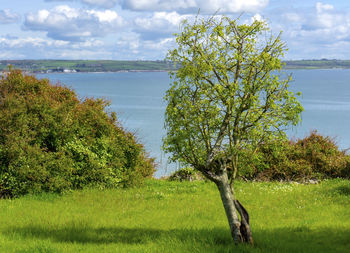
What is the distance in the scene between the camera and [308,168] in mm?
24031

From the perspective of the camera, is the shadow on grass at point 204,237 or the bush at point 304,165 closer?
the shadow on grass at point 204,237

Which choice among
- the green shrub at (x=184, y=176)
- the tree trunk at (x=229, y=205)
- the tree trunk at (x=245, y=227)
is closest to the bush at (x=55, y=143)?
the green shrub at (x=184, y=176)

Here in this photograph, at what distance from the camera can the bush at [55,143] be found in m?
18.9

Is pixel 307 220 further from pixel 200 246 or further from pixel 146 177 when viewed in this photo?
pixel 146 177

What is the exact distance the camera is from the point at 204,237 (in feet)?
38.3

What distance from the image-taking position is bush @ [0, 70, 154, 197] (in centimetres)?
1892

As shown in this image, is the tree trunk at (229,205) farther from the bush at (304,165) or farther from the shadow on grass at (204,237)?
the bush at (304,165)

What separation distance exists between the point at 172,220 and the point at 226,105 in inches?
215

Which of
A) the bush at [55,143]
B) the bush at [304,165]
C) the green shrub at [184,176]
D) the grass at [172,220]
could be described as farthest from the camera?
the green shrub at [184,176]

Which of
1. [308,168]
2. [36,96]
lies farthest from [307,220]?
[36,96]

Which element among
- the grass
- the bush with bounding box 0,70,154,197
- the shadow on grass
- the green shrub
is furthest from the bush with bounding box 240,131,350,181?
the shadow on grass

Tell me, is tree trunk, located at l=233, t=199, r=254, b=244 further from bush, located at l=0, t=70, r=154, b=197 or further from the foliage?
bush, located at l=0, t=70, r=154, b=197

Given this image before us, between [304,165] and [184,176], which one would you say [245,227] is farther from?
[304,165]

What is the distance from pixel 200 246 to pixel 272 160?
47.7 feet
